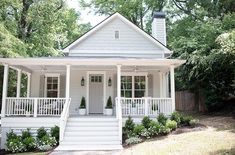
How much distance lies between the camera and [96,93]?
1755cm

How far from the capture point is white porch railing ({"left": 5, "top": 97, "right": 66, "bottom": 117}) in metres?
14.4

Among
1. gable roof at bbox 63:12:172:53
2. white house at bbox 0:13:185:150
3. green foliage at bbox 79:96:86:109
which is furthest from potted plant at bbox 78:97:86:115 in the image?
gable roof at bbox 63:12:172:53

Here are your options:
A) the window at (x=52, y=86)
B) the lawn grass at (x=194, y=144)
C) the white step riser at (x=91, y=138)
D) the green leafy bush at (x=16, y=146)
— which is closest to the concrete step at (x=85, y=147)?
the white step riser at (x=91, y=138)

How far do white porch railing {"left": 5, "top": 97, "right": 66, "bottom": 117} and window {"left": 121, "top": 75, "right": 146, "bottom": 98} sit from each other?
4.02 meters

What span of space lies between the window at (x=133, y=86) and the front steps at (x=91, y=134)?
10.6ft

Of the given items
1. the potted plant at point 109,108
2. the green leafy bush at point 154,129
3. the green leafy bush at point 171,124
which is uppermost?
the potted plant at point 109,108

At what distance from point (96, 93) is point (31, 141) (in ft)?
19.0

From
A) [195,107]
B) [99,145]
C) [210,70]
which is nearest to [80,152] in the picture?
[99,145]

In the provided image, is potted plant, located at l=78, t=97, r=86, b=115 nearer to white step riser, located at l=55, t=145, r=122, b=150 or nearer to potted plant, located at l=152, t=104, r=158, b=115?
potted plant, located at l=152, t=104, r=158, b=115

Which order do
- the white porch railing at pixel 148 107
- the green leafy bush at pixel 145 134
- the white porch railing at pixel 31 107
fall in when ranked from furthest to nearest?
the white porch railing at pixel 148 107 < the white porch railing at pixel 31 107 < the green leafy bush at pixel 145 134

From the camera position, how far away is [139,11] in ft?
115

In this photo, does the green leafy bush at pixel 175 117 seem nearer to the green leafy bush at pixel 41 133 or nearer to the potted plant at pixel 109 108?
the potted plant at pixel 109 108

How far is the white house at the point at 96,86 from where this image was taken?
13634mm

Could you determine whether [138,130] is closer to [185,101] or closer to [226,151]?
[226,151]
